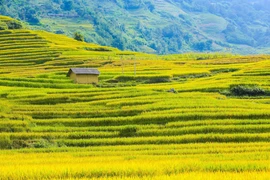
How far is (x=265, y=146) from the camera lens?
26.2 m

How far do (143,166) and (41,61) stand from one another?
83.3 m

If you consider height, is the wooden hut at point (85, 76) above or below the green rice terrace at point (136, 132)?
below

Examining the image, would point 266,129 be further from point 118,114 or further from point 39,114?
point 39,114

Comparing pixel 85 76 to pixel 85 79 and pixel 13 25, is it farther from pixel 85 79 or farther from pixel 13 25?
pixel 13 25

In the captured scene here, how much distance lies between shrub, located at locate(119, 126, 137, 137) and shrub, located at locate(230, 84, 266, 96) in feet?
75.7

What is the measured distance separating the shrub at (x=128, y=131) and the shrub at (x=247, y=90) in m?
23.1

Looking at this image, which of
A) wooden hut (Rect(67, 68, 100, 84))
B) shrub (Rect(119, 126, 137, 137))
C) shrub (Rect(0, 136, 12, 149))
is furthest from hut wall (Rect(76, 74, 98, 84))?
shrub (Rect(0, 136, 12, 149))

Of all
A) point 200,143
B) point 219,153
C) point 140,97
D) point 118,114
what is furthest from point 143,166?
point 140,97

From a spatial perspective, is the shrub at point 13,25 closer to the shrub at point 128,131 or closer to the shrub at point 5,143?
the shrub at point 5,143

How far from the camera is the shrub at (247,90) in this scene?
168ft

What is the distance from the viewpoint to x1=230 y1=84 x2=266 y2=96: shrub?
51.2m

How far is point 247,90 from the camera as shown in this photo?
5156 cm

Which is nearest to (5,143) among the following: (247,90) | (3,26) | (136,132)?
(136,132)

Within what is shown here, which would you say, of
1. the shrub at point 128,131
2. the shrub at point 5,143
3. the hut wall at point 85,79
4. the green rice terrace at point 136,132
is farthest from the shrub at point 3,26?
the shrub at point 128,131
